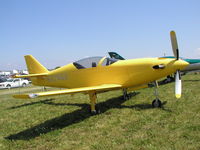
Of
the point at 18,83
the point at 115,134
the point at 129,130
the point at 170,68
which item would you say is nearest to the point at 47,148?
the point at 115,134

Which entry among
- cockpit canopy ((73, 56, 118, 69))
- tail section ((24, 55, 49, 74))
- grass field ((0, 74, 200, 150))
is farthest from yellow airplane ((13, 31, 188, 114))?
tail section ((24, 55, 49, 74))

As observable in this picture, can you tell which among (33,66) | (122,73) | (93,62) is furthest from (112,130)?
(33,66)

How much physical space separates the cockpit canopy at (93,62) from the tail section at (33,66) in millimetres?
3550

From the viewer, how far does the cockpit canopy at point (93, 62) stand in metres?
7.89

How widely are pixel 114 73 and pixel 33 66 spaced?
610 cm

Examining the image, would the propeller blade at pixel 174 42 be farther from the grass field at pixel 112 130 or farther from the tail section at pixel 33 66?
the tail section at pixel 33 66

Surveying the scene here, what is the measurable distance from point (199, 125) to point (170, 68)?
2.38m

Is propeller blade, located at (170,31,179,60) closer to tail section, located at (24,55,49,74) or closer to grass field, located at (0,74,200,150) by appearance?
grass field, located at (0,74,200,150)

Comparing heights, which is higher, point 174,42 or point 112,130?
point 174,42

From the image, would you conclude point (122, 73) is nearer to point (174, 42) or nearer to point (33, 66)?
point (174, 42)

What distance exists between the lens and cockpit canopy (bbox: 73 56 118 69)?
25.9 ft

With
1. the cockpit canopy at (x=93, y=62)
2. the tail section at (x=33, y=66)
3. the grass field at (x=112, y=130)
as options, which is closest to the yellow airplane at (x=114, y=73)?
the cockpit canopy at (x=93, y=62)

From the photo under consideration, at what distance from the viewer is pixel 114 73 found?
7.63m

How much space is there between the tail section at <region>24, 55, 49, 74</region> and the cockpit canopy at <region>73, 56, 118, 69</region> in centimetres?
355
